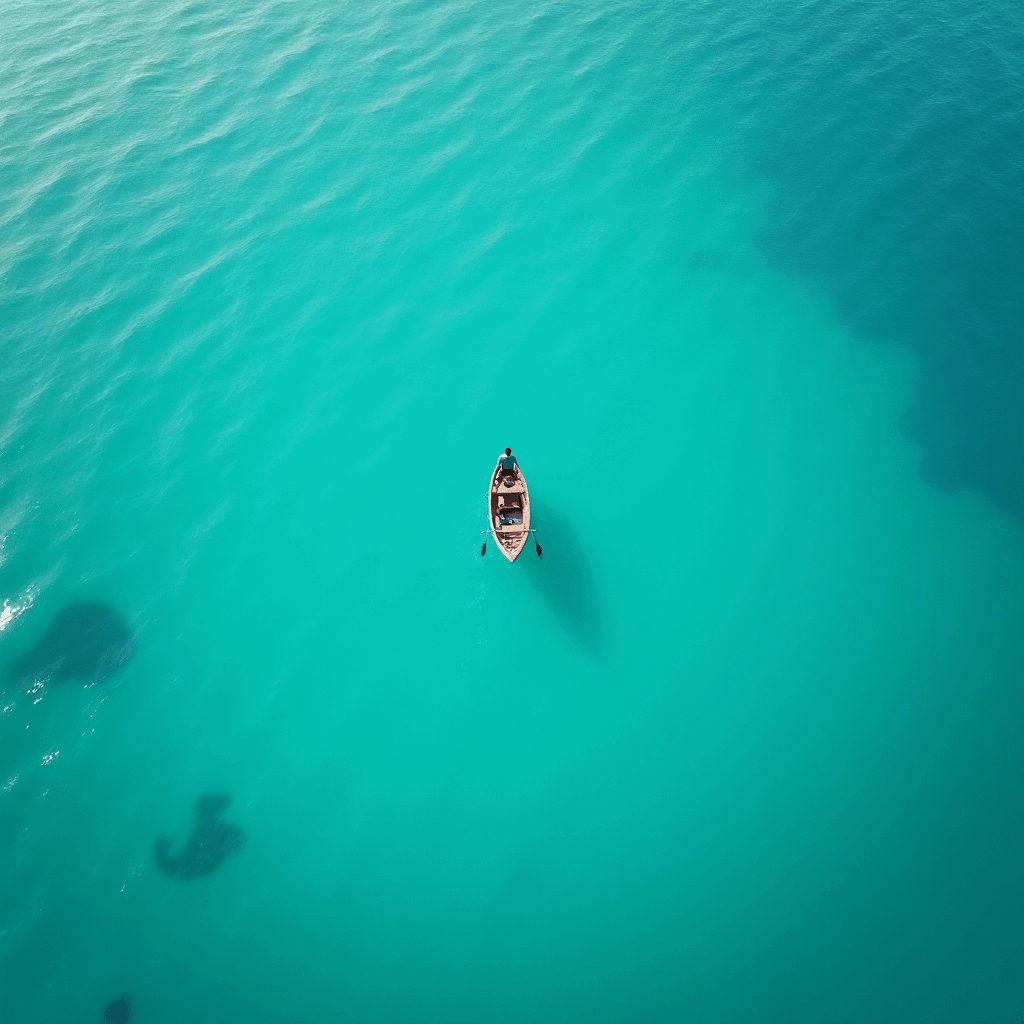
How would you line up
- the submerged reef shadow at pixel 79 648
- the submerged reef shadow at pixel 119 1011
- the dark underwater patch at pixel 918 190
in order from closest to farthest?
the submerged reef shadow at pixel 119 1011, the submerged reef shadow at pixel 79 648, the dark underwater patch at pixel 918 190

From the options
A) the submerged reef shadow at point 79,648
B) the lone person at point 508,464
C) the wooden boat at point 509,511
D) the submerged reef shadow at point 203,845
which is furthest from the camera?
the lone person at point 508,464

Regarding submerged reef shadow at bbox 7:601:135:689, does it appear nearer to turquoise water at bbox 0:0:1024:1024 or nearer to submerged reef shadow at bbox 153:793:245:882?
turquoise water at bbox 0:0:1024:1024

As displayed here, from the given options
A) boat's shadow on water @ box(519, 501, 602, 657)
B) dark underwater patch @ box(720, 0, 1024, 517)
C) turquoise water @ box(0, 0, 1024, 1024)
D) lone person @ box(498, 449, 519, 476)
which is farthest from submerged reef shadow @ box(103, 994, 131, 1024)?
dark underwater patch @ box(720, 0, 1024, 517)

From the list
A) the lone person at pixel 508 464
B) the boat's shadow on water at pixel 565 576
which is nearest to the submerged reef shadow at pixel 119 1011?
the boat's shadow on water at pixel 565 576

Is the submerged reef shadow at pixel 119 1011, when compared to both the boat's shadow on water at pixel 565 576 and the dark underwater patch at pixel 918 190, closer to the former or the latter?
the boat's shadow on water at pixel 565 576

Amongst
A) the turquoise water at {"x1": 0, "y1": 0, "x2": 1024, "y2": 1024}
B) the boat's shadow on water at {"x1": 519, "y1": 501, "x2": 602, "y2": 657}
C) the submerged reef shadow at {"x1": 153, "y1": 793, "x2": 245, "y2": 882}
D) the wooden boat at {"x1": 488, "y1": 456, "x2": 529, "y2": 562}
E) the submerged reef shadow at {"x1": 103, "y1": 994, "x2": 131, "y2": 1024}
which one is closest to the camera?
the submerged reef shadow at {"x1": 103, "y1": 994, "x2": 131, "y2": 1024}

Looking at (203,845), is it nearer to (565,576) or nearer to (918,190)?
(565,576)
